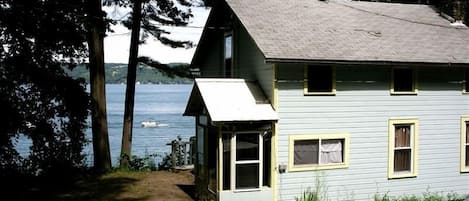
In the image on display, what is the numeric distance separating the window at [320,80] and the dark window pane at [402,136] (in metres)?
2.48

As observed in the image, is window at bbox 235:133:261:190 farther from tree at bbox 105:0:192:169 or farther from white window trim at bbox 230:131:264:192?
tree at bbox 105:0:192:169

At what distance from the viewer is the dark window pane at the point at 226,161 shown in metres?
12.8

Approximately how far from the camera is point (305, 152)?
44.6ft

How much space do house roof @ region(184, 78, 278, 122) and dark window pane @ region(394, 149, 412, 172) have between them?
165 inches

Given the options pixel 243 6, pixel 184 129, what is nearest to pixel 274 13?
pixel 243 6

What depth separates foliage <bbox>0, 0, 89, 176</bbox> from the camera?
13.0m

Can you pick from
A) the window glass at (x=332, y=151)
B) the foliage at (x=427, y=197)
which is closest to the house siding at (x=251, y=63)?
the window glass at (x=332, y=151)

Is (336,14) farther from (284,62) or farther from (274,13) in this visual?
(284,62)

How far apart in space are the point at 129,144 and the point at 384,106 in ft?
36.0

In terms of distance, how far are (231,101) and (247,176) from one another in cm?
197

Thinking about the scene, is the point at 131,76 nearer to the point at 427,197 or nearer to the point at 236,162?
the point at 236,162

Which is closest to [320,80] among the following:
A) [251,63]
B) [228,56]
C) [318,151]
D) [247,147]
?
[318,151]

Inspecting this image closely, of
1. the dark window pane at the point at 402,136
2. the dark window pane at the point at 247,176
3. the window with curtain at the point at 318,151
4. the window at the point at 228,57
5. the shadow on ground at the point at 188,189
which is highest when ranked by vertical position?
the window at the point at 228,57

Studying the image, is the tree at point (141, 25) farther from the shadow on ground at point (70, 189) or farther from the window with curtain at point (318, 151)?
the window with curtain at point (318, 151)
